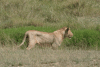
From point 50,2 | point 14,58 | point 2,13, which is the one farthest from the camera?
point 50,2

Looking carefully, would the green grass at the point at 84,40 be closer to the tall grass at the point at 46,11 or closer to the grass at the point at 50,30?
the grass at the point at 50,30

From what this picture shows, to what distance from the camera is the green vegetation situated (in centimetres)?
1019

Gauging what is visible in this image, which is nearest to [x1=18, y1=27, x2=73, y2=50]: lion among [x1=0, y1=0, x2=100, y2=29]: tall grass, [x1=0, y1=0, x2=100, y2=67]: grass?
[x1=0, y1=0, x2=100, y2=67]: grass

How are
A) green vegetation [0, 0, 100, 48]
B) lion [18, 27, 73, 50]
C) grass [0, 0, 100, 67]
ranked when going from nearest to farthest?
grass [0, 0, 100, 67], lion [18, 27, 73, 50], green vegetation [0, 0, 100, 48]

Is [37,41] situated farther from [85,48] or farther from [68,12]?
[68,12]

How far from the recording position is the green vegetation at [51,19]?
10.2m

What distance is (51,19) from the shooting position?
50.8 ft

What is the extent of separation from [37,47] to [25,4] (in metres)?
9.25

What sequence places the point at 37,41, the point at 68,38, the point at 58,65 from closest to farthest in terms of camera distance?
the point at 58,65 → the point at 37,41 → the point at 68,38

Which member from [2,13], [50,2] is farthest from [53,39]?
[50,2]

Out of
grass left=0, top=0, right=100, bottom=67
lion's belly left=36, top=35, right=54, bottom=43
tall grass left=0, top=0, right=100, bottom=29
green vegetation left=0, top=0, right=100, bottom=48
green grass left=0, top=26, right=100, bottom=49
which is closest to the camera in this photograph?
grass left=0, top=0, right=100, bottom=67

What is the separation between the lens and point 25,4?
1791 centimetres

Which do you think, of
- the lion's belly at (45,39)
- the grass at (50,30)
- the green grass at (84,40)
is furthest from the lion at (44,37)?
the green grass at (84,40)

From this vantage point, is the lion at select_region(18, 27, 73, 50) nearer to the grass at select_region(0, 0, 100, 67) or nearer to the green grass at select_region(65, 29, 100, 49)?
the grass at select_region(0, 0, 100, 67)
